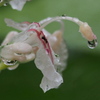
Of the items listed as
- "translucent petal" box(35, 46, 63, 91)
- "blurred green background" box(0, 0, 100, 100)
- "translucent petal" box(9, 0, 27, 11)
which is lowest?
"blurred green background" box(0, 0, 100, 100)

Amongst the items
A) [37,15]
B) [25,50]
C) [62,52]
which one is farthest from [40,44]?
[37,15]

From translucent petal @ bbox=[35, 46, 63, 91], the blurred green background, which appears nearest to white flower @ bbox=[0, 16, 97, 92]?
translucent petal @ bbox=[35, 46, 63, 91]

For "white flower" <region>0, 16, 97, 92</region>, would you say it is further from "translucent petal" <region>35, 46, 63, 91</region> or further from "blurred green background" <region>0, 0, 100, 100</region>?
"blurred green background" <region>0, 0, 100, 100</region>

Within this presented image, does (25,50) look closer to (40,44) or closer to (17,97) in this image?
(40,44)

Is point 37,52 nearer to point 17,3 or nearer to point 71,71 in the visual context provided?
point 17,3

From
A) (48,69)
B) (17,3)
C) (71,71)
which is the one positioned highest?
(17,3)

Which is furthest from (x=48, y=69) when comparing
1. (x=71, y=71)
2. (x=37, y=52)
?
(x=71, y=71)

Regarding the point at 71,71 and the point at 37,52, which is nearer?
the point at 37,52

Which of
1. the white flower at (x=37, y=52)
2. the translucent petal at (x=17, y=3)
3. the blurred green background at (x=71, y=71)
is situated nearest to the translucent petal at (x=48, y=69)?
the white flower at (x=37, y=52)
